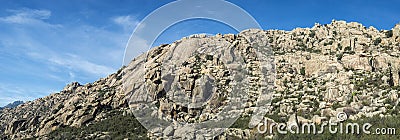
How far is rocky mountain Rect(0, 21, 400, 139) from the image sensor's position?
3756 centimetres

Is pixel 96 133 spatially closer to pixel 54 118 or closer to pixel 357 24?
pixel 54 118

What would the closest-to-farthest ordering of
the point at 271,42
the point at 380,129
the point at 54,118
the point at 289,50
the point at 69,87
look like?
the point at 380,129 → the point at 54,118 → the point at 289,50 → the point at 271,42 → the point at 69,87

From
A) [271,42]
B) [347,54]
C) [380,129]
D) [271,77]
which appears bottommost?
[380,129]

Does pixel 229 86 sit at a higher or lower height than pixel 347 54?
lower

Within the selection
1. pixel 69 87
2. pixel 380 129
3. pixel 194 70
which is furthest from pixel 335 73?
pixel 69 87

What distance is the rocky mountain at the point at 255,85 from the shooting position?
37562 mm

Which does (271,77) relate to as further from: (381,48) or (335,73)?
(381,48)

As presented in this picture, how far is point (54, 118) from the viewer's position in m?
54.3

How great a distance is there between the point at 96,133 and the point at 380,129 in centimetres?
3078

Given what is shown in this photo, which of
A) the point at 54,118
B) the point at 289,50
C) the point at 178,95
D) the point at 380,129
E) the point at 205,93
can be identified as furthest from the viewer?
the point at 289,50

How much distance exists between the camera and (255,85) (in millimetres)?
47781

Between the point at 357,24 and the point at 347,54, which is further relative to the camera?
the point at 357,24

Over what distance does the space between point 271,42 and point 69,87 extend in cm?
4385

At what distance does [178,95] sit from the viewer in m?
47.2
